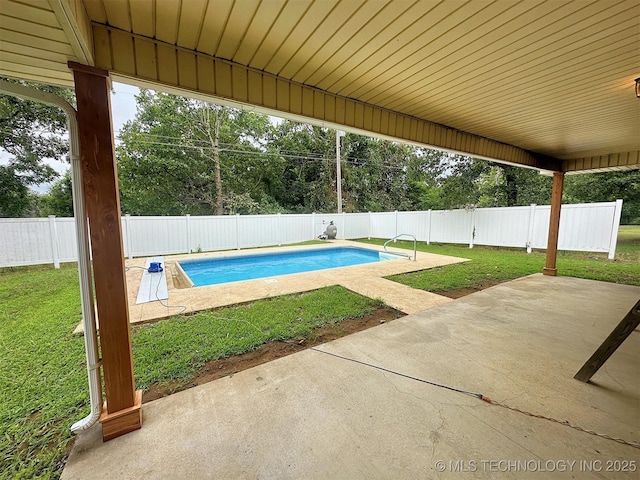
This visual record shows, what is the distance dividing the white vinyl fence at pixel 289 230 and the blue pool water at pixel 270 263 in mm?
1582

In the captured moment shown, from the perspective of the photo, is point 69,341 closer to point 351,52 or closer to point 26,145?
point 351,52

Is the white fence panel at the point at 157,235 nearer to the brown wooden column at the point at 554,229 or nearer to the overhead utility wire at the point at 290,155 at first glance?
the overhead utility wire at the point at 290,155

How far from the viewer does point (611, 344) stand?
2.06 metres

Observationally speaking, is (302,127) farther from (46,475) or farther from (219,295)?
(46,475)

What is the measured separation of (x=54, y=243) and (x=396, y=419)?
29.2 ft

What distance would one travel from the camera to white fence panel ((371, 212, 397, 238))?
1309 centimetres

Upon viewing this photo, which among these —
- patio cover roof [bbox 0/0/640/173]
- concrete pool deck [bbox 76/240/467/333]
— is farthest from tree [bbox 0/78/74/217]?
patio cover roof [bbox 0/0/640/173]

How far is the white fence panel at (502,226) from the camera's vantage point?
891cm

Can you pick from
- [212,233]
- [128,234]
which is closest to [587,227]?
[212,233]

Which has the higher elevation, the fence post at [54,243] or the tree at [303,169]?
the tree at [303,169]

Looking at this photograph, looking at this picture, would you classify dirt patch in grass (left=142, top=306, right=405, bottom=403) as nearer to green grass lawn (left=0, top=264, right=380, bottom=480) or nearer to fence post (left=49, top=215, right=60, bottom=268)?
green grass lawn (left=0, top=264, right=380, bottom=480)

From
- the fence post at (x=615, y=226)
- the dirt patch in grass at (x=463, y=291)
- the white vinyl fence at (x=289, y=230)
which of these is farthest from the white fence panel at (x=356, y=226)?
the fence post at (x=615, y=226)

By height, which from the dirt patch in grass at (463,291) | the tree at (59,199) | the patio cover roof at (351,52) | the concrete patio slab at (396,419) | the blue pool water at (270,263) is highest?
the patio cover roof at (351,52)

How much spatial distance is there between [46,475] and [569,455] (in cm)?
287
